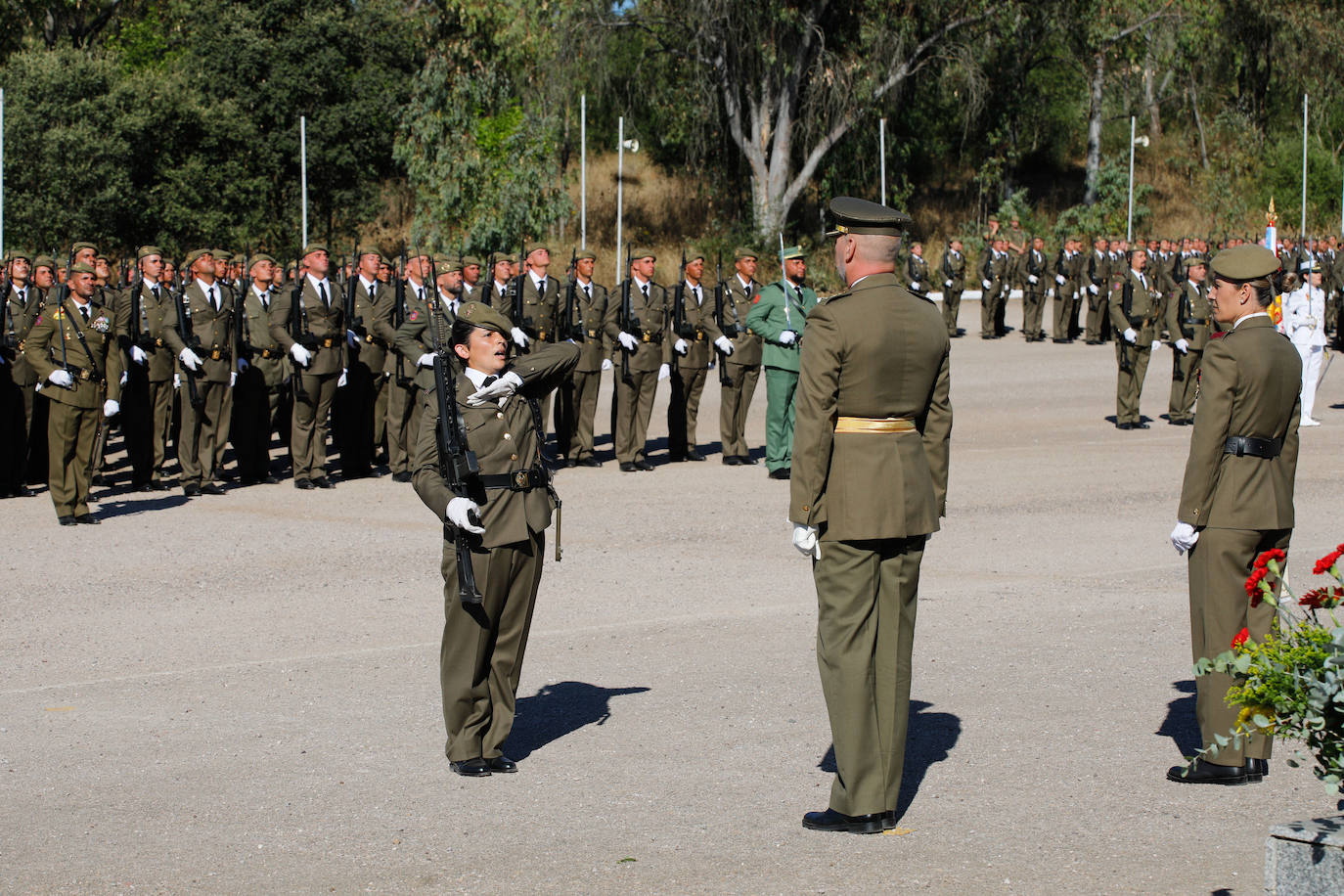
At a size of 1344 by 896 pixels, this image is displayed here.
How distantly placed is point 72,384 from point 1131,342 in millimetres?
10732

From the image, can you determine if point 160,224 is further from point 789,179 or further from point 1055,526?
point 1055,526

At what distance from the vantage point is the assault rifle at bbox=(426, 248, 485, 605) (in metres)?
5.83

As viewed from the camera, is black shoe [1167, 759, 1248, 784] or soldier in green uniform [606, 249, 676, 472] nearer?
black shoe [1167, 759, 1248, 784]

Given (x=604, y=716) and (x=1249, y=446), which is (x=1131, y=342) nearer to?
(x=1249, y=446)

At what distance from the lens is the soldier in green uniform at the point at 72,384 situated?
11.4 m

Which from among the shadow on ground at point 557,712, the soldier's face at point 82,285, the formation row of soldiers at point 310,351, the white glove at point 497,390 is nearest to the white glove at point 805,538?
the white glove at point 497,390

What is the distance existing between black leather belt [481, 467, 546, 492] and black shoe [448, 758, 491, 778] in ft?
3.39

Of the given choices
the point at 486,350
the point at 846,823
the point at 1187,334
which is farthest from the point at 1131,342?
the point at 846,823

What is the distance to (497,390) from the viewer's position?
19.5 ft

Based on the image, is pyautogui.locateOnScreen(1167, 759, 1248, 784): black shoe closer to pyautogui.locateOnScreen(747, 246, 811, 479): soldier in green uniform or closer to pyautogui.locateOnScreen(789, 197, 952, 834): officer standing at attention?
pyautogui.locateOnScreen(789, 197, 952, 834): officer standing at attention

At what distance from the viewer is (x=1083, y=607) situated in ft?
28.9

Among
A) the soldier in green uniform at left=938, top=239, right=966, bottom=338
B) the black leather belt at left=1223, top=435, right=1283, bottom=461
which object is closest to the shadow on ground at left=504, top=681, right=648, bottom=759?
the black leather belt at left=1223, top=435, right=1283, bottom=461

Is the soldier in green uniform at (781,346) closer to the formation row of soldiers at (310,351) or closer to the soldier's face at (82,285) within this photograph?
the formation row of soldiers at (310,351)

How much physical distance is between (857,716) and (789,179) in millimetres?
34831
